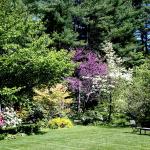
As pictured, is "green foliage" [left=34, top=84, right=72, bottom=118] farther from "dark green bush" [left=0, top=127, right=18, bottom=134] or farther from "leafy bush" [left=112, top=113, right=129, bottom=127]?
"dark green bush" [left=0, top=127, right=18, bottom=134]

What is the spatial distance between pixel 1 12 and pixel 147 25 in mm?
34267

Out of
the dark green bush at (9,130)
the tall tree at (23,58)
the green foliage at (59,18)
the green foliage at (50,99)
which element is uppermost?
the green foliage at (59,18)

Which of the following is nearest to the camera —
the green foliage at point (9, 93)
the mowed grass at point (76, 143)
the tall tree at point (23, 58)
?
the mowed grass at point (76, 143)

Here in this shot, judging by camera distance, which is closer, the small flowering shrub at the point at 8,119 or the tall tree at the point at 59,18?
the small flowering shrub at the point at 8,119

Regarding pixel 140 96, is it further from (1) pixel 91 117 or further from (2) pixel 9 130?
(2) pixel 9 130

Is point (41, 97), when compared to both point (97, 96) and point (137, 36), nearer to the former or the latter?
point (97, 96)

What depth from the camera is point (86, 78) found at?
130 feet

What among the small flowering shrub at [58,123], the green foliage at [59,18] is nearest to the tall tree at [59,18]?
the green foliage at [59,18]

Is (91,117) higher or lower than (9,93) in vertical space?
lower

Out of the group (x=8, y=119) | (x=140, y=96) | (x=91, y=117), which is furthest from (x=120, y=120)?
(x=8, y=119)

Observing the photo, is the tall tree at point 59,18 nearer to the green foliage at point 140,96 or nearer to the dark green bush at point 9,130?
the green foliage at point 140,96

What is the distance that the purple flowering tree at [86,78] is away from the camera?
38.8 meters

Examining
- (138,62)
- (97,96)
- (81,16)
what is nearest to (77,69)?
(97,96)

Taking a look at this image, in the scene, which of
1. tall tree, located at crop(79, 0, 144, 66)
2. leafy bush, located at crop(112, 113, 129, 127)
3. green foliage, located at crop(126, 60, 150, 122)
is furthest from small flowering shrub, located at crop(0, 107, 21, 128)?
tall tree, located at crop(79, 0, 144, 66)
